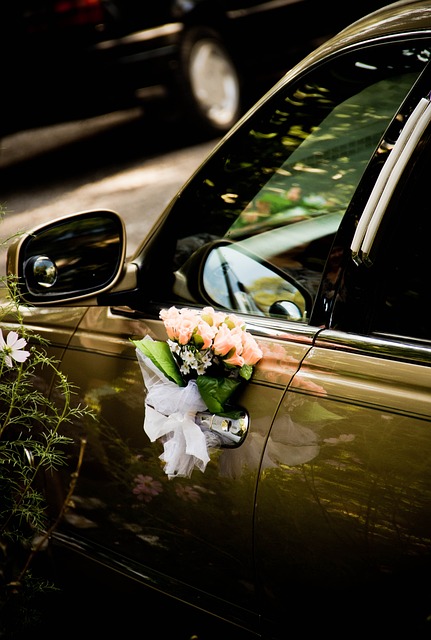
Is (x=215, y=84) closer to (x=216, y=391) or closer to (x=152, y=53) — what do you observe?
(x=152, y=53)

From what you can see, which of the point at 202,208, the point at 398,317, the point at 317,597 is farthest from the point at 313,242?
the point at 317,597

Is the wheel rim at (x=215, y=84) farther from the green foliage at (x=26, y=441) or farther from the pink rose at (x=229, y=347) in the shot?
the pink rose at (x=229, y=347)

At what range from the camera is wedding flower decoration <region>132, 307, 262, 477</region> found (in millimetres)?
1988

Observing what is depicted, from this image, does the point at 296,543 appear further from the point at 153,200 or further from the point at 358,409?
the point at 153,200

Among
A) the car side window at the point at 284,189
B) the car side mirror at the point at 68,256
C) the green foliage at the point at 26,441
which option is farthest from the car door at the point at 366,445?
the car side mirror at the point at 68,256

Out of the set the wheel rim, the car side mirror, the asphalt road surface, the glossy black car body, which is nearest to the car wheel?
the wheel rim

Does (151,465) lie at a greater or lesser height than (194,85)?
greater

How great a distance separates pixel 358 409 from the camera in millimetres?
1788

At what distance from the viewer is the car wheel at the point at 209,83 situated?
746 centimetres

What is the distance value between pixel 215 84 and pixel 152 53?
0.61 m

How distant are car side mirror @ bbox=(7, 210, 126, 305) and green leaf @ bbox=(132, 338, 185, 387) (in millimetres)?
325

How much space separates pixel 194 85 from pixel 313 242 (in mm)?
5170

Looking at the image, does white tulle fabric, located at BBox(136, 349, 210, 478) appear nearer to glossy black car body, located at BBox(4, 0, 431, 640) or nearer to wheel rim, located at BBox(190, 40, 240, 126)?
glossy black car body, located at BBox(4, 0, 431, 640)

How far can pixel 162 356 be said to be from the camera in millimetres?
2107
